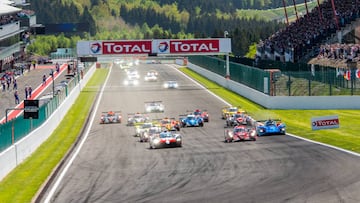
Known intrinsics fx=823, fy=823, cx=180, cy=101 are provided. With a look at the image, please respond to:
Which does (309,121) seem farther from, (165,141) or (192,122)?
(165,141)

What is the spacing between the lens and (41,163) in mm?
40594

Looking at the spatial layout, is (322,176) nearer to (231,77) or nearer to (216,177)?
(216,177)

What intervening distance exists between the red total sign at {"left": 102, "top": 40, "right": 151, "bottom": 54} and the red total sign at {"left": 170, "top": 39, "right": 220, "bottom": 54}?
10.8ft

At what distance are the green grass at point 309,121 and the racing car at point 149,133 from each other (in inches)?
351

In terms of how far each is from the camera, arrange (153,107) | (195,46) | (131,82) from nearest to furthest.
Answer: (153,107) → (195,46) → (131,82)

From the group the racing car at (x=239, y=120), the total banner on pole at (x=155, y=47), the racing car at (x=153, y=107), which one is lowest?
the racing car at (x=153, y=107)

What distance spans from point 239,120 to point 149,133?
32.4ft

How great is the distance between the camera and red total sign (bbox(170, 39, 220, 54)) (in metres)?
105

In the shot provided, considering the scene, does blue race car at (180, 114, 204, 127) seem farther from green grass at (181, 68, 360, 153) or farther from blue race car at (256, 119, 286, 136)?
blue race car at (256, 119, 286, 136)

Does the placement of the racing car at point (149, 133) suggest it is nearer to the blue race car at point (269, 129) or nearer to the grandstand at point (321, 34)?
the blue race car at point (269, 129)

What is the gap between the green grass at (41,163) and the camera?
31.7 meters

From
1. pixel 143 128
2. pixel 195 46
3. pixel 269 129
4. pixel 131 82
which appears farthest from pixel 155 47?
pixel 269 129

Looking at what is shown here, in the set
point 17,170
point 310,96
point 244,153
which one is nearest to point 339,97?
point 310,96

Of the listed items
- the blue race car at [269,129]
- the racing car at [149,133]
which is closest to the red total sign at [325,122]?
the blue race car at [269,129]
